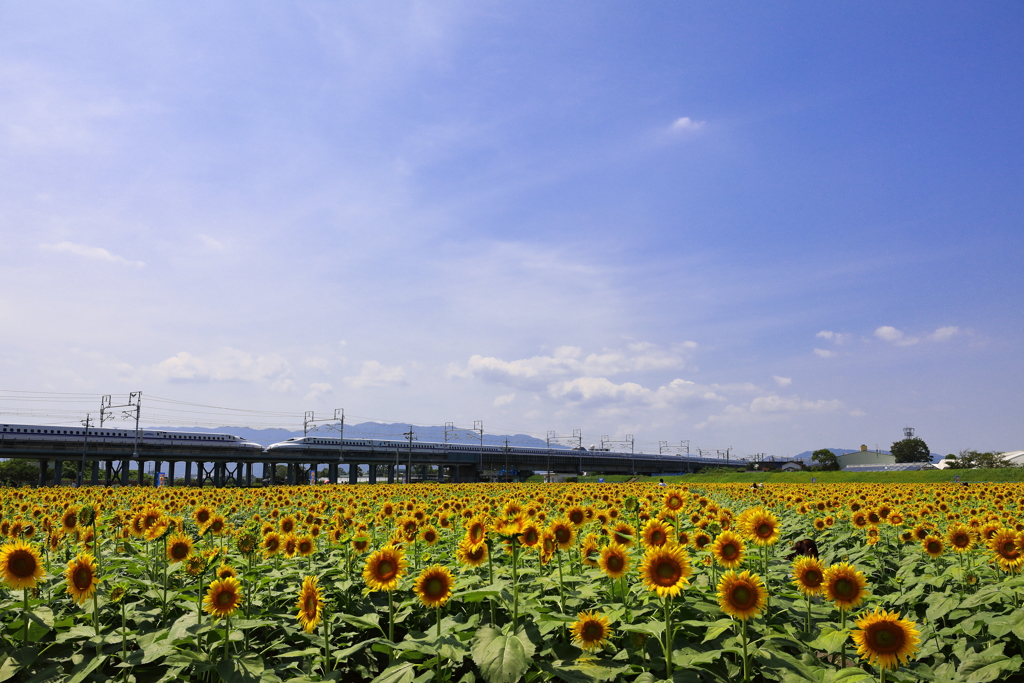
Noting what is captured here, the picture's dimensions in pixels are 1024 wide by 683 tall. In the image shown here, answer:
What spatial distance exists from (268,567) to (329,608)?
1196 mm

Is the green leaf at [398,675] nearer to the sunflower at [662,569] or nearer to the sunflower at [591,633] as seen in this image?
the sunflower at [591,633]

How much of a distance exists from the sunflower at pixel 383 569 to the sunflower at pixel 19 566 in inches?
113

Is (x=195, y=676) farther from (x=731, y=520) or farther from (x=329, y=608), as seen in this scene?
(x=731, y=520)

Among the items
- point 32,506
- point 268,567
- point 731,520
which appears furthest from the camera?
point 32,506

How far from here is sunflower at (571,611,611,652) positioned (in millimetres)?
4570

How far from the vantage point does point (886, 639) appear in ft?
13.3

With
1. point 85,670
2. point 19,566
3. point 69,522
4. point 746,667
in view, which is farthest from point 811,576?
point 69,522

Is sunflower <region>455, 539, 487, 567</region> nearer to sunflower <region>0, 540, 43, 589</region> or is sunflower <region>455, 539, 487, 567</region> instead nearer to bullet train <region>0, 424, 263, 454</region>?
sunflower <region>0, 540, 43, 589</region>

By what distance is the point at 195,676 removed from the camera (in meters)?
5.12

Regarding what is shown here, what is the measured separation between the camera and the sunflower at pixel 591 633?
4.57 m

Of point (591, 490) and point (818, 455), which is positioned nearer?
point (591, 490)

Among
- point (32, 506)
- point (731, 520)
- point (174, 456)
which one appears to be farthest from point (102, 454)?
point (731, 520)

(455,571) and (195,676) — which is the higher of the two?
(455,571)

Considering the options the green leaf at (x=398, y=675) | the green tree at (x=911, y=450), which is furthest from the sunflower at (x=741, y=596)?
the green tree at (x=911, y=450)
